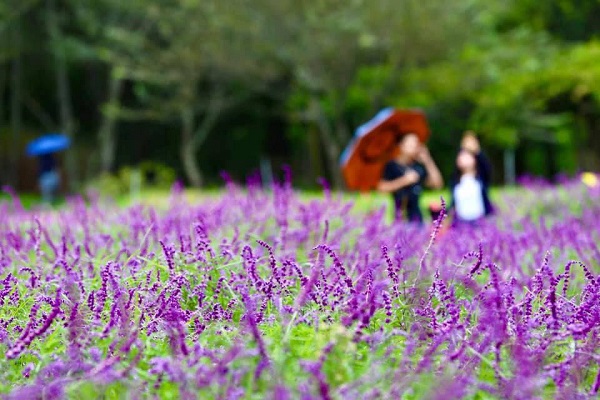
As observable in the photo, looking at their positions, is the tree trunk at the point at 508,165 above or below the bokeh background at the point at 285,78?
below

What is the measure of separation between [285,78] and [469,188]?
55.6 feet

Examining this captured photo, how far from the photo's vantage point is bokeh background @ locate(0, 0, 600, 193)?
800 inches

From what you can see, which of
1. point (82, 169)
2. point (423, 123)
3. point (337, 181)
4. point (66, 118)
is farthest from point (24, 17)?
point (423, 123)

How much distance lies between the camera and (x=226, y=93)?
1075 inches

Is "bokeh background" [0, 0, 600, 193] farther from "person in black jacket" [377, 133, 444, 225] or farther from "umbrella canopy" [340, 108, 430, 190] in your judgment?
"person in black jacket" [377, 133, 444, 225]

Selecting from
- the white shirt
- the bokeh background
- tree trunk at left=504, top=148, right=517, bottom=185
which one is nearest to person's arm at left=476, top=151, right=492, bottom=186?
the white shirt

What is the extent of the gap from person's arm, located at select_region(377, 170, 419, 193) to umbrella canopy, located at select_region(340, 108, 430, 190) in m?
0.74

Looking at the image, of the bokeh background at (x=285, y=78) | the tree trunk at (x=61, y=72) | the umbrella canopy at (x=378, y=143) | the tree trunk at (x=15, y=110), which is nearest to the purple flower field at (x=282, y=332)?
the umbrella canopy at (x=378, y=143)

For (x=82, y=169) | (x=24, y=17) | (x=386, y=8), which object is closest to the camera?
(x=386, y=8)

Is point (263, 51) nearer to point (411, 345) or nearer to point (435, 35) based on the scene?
point (435, 35)

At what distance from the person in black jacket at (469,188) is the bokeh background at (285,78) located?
10248 millimetres

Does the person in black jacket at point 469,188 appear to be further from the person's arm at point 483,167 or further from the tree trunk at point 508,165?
the tree trunk at point 508,165

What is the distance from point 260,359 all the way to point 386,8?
17698 millimetres

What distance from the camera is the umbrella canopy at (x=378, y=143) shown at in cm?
948
